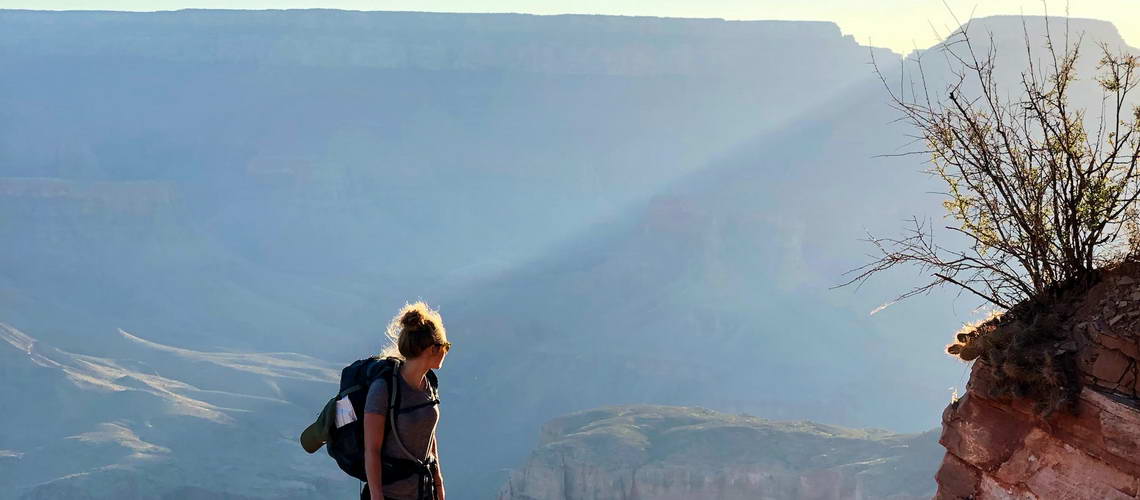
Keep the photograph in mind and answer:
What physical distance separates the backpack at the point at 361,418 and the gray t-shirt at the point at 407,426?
0.06ft

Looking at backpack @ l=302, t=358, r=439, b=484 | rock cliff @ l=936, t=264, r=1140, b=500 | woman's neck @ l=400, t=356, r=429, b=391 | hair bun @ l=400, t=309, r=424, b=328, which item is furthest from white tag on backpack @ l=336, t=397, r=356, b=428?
rock cliff @ l=936, t=264, r=1140, b=500

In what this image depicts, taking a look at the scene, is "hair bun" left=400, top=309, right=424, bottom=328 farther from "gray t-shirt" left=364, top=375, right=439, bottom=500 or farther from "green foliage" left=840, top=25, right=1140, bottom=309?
"green foliage" left=840, top=25, right=1140, bottom=309

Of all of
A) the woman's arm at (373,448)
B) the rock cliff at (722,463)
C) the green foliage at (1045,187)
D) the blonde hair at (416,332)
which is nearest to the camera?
the woman's arm at (373,448)

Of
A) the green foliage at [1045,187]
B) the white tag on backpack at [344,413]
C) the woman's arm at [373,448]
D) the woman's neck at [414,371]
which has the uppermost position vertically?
the green foliage at [1045,187]

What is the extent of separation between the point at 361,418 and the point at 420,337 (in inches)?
16.6

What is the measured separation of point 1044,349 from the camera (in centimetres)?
534

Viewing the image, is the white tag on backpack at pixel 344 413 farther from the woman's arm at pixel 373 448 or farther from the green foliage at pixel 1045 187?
the green foliage at pixel 1045 187

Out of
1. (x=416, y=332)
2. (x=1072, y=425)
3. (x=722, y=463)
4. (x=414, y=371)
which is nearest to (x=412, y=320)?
(x=416, y=332)

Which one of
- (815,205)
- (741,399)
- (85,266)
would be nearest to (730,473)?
(741,399)

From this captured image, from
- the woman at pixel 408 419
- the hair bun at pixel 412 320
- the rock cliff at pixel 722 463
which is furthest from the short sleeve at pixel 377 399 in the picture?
the rock cliff at pixel 722 463

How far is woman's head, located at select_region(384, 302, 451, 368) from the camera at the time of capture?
4.96 meters

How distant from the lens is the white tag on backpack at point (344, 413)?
492cm

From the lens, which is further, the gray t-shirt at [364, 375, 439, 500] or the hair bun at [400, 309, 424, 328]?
the hair bun at [400, 309, 424, 328]

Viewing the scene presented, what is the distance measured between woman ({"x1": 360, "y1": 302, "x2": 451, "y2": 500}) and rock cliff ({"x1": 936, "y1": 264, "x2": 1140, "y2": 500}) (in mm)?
2626
